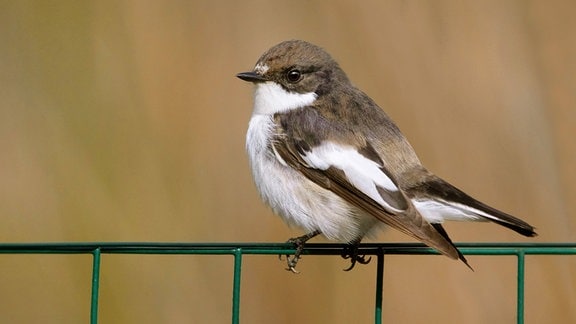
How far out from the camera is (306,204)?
3.53 metres

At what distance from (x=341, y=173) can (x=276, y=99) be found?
604 millimetres

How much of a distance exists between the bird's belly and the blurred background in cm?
69

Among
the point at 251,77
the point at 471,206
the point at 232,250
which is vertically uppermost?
the point at 251,77

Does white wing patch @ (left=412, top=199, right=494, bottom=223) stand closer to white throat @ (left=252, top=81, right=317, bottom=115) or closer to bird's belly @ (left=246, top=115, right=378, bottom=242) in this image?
bird's belly @ (left=246, top=115, right=378, bottom=242)

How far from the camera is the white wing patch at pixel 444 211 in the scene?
331 centimetres

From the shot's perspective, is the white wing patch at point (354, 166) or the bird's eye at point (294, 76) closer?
the white wing patch at point (354, 166)

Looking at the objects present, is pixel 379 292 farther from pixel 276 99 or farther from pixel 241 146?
pixel 241 146

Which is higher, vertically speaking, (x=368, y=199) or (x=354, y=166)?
(x=354, y=166)

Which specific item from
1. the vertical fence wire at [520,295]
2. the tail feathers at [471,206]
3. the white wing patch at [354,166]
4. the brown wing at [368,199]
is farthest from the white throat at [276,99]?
the vertical fence wire at [520,295]

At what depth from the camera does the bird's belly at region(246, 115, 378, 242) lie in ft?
11.5

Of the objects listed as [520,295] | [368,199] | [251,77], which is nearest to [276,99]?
[251,77]

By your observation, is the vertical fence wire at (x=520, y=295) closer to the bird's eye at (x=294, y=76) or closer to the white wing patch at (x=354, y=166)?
the white wing patch at (x=354, y=166)

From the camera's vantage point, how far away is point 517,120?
4316 mm

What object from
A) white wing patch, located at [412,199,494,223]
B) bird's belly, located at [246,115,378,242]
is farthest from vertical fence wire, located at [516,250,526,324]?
bird's belly, located at [246,115,378,242]
